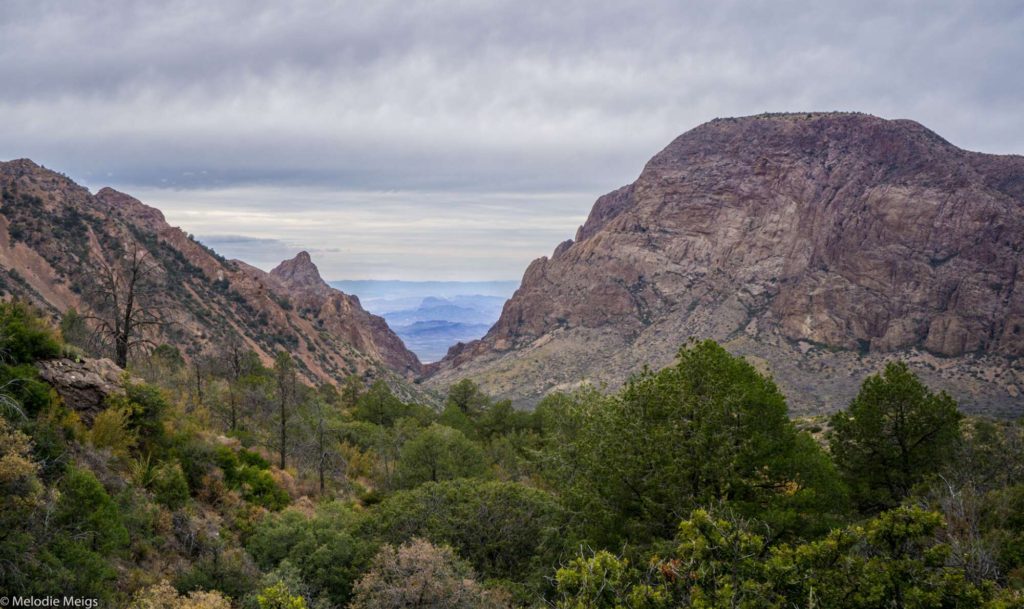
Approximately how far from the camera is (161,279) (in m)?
64.9

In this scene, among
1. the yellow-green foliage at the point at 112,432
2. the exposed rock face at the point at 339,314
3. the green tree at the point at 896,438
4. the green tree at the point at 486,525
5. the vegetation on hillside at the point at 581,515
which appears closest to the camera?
the vegetation on hillside at the point at 581,515

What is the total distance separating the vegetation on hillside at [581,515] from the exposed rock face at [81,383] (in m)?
0.27

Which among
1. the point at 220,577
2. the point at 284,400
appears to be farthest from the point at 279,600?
the point at 284,400

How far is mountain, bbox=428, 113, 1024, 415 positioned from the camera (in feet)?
325

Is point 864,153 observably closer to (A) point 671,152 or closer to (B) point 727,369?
(A) point 671,152

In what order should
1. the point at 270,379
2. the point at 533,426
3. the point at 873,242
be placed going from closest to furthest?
1. the point at 270,379
2. the point at 533,426
3. the point at 873,242

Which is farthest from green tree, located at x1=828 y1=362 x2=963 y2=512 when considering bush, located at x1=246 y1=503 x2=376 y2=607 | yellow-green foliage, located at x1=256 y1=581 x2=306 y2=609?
yellow-green foliage, located at x1=256 y1=581 x2=306 y2=609

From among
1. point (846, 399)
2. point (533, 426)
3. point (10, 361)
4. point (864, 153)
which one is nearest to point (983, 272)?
point (864, 153)

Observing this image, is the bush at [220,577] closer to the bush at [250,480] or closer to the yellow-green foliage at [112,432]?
the yellow-green foliage at [112,432]

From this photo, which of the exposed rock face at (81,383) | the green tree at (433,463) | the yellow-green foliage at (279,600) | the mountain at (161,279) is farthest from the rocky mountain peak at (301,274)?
the yellow-green foliage at (279,600)

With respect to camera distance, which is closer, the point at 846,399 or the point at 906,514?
the point at 906,514

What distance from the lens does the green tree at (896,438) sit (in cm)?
1970

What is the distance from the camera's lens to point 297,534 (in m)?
15.1

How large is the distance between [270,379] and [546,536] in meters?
31.2
